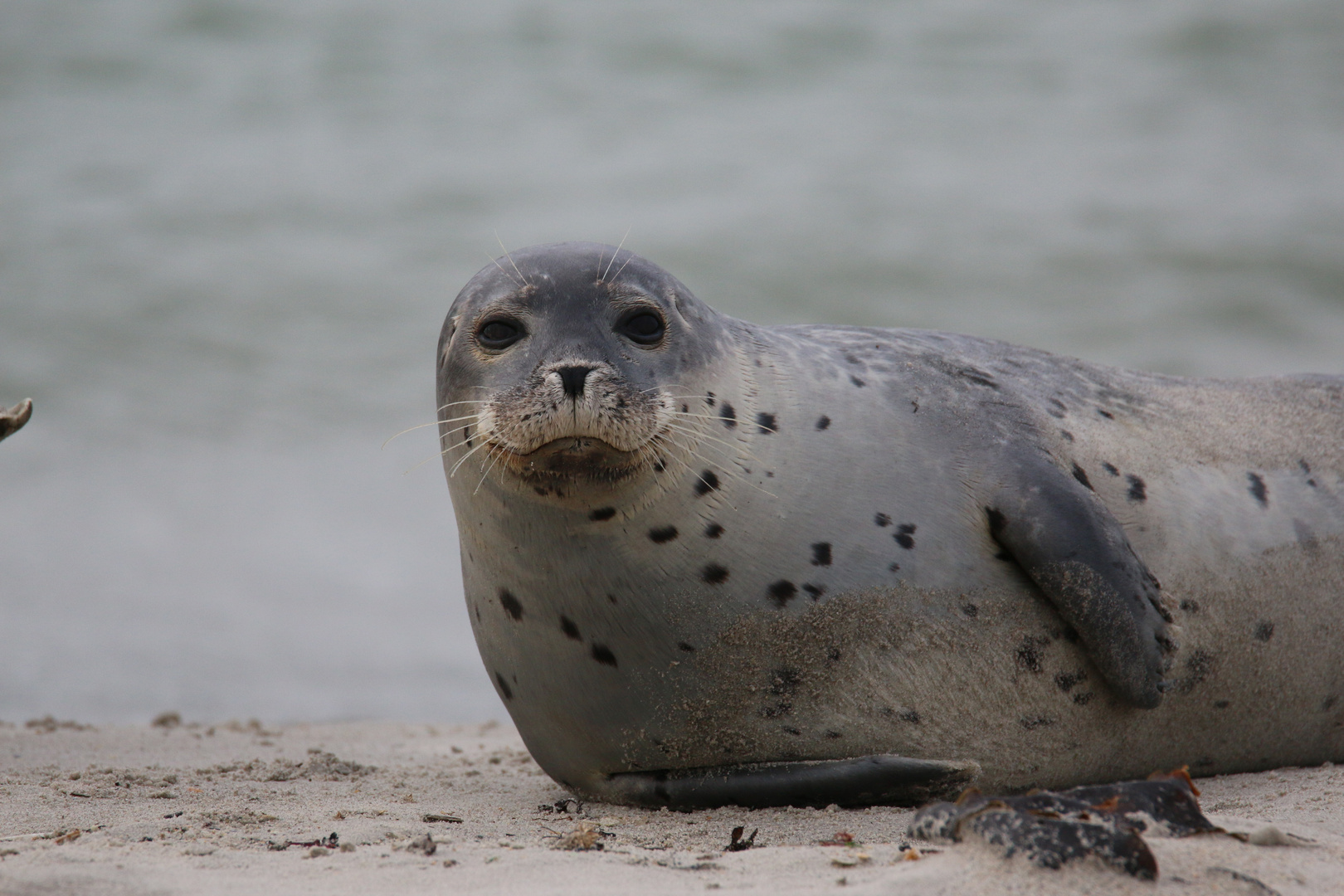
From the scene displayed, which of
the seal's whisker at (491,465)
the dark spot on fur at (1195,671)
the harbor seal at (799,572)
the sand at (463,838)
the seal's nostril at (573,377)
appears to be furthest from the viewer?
the dark spot on fur at (1195,671)

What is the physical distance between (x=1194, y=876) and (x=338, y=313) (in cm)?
1102

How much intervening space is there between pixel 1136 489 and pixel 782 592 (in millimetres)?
1049

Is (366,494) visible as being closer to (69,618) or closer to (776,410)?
(69,618)

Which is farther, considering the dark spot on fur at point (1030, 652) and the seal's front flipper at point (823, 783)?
the dark spot on fur at point (1030, 652)

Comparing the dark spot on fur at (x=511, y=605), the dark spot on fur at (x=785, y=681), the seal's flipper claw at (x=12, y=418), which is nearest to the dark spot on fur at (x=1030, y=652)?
the dark spot on fur at (x=785, y=681)

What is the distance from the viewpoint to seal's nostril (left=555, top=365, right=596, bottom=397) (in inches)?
99.8

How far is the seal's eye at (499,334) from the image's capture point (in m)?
2.81

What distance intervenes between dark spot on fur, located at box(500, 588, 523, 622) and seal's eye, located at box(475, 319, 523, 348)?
607 millimetres

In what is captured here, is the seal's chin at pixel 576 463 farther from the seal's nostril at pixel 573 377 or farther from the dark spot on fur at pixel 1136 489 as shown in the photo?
the dark spot on fur at pixel 1136 489

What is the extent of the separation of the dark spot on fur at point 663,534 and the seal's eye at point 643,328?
1.38 feet

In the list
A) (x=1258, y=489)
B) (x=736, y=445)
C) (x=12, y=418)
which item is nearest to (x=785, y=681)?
(x=736, y=445)

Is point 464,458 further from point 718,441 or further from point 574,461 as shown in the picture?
point 718,441

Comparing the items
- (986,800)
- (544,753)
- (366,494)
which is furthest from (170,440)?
(986,800)

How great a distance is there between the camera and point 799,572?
2.90 m
